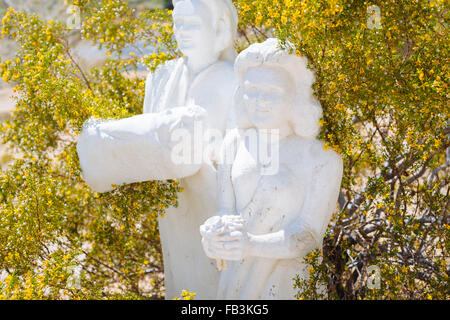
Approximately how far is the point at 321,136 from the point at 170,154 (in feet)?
2.63

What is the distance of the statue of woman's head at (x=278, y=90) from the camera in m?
3.11

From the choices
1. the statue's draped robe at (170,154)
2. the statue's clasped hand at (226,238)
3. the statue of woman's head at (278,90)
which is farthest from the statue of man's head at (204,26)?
the statue's clasped hand at (226,238)

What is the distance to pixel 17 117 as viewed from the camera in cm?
484

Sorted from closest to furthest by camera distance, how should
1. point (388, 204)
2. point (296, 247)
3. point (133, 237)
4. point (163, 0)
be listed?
point (296, 247)
point (388, 204)
point (133, 237)
point (163, 0)

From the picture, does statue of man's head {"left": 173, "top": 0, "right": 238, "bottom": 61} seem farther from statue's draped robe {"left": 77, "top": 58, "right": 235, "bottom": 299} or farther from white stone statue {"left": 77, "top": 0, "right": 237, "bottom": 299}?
statue's draped robe {"left": 77, "top": 58, "right": 235, "bottom": 299}

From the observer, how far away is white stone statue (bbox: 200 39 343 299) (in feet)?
10.1

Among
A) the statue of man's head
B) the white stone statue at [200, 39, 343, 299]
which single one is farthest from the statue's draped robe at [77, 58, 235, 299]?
the white stone statue at [200, 39, 343, 299]

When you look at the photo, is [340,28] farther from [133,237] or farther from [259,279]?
[133,237]

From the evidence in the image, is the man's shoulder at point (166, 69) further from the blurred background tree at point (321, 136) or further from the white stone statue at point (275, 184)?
the white stone statue at point (275, 184)

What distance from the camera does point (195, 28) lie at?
3547mm

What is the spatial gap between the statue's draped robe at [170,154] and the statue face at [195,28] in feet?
0.41

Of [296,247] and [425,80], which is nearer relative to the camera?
[296,247]
